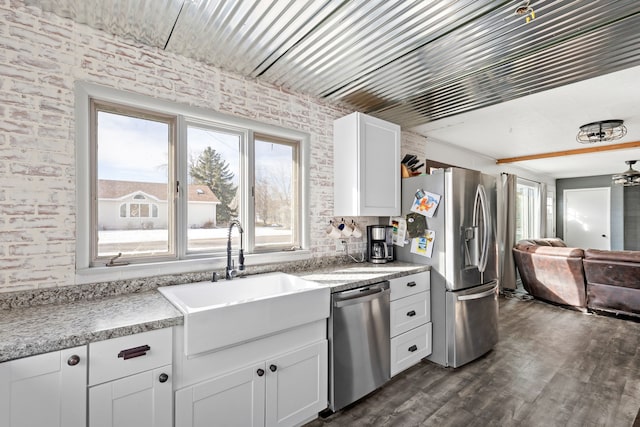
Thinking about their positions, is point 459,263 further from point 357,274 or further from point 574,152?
point 574,152

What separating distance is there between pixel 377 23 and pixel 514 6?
0.70 m

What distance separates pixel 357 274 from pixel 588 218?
842 cm

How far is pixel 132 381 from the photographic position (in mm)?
1310

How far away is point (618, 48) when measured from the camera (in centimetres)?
196

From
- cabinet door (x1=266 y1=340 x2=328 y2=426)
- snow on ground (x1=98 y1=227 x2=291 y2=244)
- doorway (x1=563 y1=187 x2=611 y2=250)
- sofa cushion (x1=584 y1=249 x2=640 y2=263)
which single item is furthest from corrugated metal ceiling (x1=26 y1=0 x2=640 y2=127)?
doorway (x1=563 y1=187 x2=611 y2=250)

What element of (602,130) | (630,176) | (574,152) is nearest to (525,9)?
(602,130)

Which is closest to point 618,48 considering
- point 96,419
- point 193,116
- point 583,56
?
point 583,56

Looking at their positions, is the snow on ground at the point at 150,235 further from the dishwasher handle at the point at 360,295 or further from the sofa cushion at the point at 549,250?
the sofa cushion at the point at 549,250

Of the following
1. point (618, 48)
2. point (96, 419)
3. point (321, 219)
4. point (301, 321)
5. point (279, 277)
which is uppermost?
point (618, 48)

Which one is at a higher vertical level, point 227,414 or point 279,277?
point 279,277

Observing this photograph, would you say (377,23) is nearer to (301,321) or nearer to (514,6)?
(514,6)

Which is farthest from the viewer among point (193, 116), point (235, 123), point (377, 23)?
point (235, 123)

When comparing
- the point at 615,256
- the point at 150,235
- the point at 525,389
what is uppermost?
the point at 150,235

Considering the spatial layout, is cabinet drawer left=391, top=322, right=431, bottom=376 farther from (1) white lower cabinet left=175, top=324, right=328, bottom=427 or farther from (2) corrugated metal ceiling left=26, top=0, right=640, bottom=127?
(2) corrugated metal ceiling left=26, top=0, right=640, bottom=127
